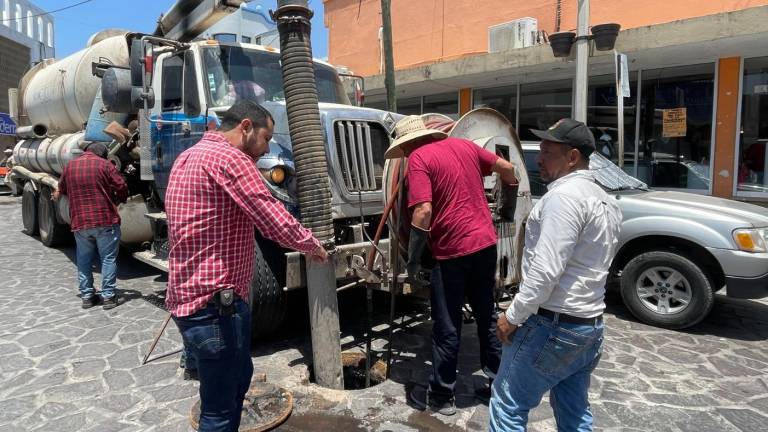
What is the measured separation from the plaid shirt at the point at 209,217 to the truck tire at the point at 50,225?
27.0 feet

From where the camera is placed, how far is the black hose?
12.2 feet

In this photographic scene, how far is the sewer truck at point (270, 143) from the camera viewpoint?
4.34 m

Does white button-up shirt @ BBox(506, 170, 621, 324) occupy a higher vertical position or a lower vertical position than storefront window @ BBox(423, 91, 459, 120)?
lower

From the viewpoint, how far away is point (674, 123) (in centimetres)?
1062

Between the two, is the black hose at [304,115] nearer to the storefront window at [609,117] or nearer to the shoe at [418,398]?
the shoe at [418,398]

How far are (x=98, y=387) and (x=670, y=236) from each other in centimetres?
531

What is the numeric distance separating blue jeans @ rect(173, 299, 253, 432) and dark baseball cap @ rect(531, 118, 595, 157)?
5.45ft

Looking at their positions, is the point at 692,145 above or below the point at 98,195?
above

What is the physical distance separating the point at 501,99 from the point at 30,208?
10649 mm

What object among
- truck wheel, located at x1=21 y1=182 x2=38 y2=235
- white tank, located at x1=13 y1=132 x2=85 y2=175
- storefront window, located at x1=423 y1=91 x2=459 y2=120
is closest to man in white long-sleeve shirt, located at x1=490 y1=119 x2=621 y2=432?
white tank, located at x1=13 y1=132 x2=85 y2=175

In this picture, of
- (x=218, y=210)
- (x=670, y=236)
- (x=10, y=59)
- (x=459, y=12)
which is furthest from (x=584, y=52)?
(x=10, y=59)

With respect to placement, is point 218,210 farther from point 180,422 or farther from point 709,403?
point 709,403

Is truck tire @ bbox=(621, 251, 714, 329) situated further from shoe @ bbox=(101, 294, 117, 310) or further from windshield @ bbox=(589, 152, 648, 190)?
shoe @ bbox=(101, 294, 117, 310)

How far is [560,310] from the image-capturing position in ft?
7.64
